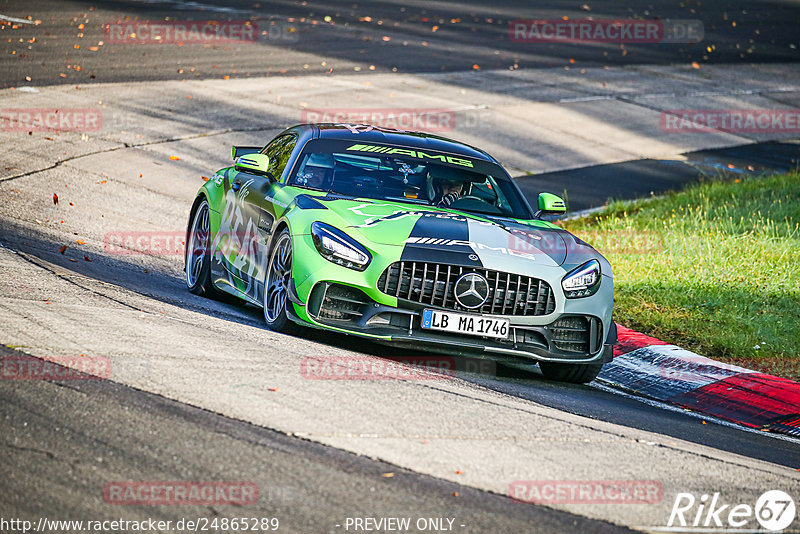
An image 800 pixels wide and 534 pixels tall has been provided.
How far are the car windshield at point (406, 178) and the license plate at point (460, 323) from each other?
140 cm

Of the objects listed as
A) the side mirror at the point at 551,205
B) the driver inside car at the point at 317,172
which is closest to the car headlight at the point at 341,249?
the driver inside car at the point at 317,172

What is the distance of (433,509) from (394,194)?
4226 mm

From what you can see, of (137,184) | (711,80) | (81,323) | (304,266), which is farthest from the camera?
(711,80)

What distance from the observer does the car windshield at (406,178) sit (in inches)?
332

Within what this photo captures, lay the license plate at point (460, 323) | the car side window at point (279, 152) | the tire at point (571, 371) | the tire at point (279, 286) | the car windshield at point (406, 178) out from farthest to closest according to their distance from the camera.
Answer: the car side window at point (279, 152) → the car windshield at point (406, 178) → the tire at point (571, 371) → the tire at point (279, 286) → the license plate at point (460, 323)

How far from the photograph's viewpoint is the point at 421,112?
63.8 feet

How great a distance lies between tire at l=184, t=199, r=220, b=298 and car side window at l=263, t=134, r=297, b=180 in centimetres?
77

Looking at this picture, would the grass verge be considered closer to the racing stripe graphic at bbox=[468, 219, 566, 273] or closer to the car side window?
the racing stripe graphic at bbox=[468, 219, 566, 273]

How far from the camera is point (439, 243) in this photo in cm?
739

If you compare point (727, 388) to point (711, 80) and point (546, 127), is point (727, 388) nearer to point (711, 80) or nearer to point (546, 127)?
point (546, 127)

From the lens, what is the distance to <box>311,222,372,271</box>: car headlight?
7.23m

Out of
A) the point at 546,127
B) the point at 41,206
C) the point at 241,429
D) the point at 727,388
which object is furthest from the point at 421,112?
the point at 241,429

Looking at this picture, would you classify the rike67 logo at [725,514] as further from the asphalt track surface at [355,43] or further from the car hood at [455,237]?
the asphalt track surface at [355,43]

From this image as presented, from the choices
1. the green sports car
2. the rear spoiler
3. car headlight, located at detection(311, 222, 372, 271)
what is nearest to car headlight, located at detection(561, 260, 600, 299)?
the green sports car
